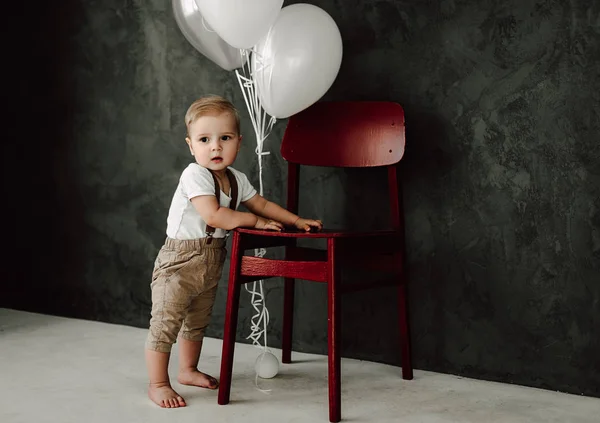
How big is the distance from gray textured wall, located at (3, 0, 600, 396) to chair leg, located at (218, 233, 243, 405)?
0.56 m

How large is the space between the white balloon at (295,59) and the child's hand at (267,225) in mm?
326

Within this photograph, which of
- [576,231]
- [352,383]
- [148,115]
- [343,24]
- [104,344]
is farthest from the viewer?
[148,115]

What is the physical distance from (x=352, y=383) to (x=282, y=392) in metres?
0.22

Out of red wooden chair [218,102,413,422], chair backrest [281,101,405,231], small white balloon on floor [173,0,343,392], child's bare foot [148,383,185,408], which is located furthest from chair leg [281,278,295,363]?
small white balloon on floor [173,0,343,392]

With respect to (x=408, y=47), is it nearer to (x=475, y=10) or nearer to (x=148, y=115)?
(x=475, y=10)

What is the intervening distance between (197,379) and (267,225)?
0.53 m

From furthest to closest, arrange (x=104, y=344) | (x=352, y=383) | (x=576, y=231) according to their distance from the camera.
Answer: (x=104, y=344) < (x=352, y=383) < (x=576, y=231)

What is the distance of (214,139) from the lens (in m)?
2.04

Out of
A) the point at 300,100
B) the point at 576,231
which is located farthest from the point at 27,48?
the point at 576,231

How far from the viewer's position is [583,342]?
6.75ft

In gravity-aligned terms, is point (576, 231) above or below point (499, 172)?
below

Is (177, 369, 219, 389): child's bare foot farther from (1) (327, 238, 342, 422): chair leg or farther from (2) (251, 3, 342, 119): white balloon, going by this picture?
(2) (251, 3, 342, 119): white balloon

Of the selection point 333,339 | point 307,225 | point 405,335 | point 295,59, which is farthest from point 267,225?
point 405,335

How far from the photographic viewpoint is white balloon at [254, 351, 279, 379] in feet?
7.25
